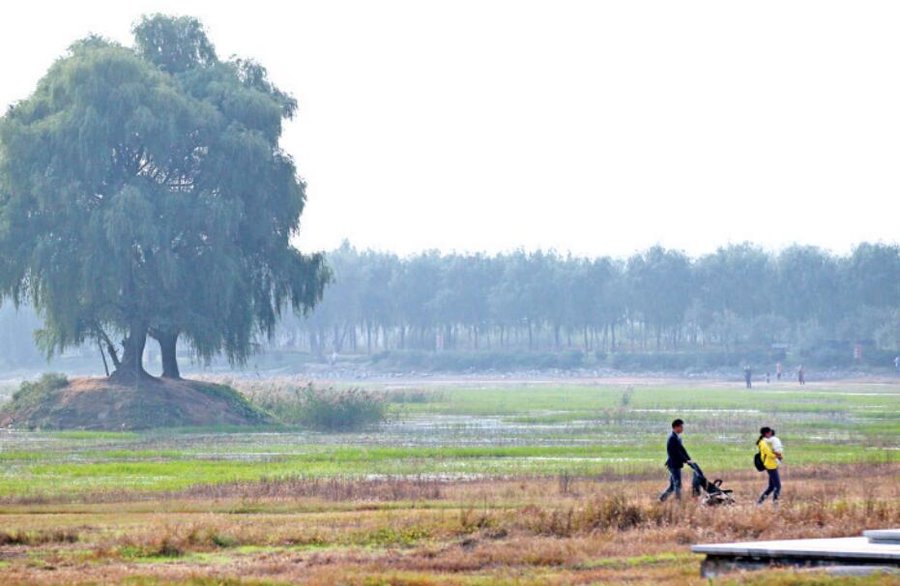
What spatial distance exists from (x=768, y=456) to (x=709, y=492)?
147 cm

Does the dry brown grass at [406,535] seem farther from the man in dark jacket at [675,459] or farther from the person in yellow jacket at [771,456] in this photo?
the man in dark jacket at [675,459]

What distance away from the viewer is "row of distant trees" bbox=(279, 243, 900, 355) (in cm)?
15262

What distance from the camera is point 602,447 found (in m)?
51.0

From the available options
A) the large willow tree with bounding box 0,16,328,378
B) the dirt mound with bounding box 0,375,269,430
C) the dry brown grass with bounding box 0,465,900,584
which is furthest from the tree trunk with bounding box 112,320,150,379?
the dry brown grass with bounding box 0,465,900,584

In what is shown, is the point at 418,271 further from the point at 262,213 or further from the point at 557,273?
the point at 262,213

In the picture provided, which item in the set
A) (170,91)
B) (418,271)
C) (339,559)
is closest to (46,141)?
(170,91)

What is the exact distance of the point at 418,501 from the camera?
33750 mm

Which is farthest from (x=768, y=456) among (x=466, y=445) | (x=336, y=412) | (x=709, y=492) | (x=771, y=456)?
(x=336, y=412)

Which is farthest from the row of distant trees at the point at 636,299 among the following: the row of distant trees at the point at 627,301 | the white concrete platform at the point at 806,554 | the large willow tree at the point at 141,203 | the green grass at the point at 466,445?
the white concrete platform at the point at 806,554

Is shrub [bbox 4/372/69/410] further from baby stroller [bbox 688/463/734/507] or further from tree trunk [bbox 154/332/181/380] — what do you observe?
baby stroller [bbox 688/463/734/507]

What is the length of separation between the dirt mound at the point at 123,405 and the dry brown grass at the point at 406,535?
3464 centimetres

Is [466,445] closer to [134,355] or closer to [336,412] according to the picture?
[336,412]

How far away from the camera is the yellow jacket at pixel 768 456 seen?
3017cm

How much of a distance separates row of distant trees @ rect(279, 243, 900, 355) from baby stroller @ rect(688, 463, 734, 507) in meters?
117
